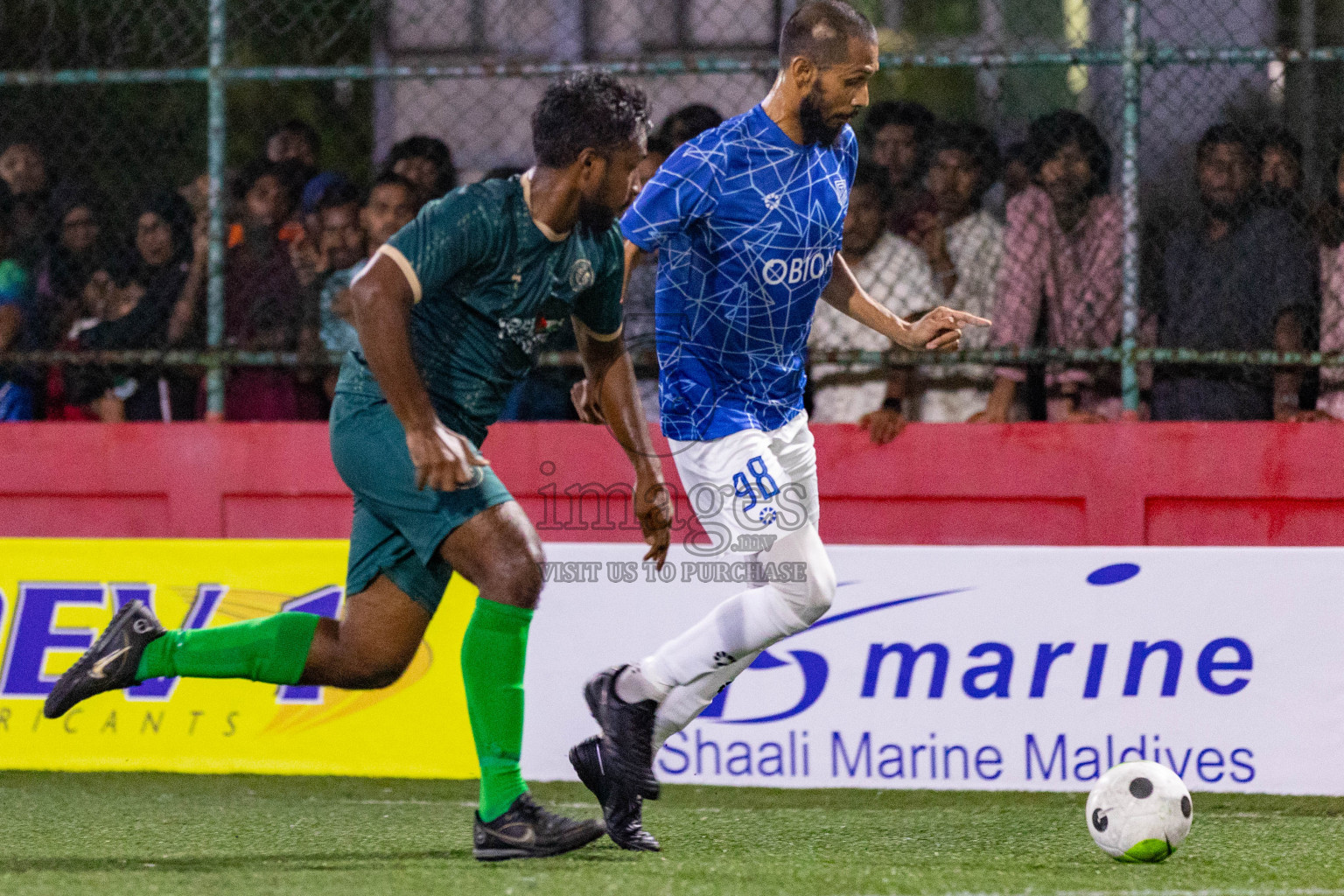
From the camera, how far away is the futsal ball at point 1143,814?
414 cm

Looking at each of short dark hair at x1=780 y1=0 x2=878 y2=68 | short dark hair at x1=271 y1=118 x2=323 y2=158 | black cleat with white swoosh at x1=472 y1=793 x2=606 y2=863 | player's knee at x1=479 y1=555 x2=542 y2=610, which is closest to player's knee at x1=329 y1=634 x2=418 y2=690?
player's knee at x1=479 y1=555 x2=542 y2=610

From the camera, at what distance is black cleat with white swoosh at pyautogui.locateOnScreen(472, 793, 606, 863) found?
4.03 metres

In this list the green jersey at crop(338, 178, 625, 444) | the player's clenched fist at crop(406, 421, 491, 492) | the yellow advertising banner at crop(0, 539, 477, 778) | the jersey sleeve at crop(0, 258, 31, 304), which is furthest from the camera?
the jersey sleeve at crop(0, 258, 31, 304)

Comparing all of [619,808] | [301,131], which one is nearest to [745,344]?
[619,808]

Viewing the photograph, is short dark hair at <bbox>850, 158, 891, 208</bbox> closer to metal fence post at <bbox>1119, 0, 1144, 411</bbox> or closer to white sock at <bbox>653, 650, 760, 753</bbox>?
metal fence post at <bbox>1119, 0, 1144, 411</bbox>

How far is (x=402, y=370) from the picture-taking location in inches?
149

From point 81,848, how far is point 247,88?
20.1 ft

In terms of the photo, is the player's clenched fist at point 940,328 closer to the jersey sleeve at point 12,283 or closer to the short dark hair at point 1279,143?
the short dark hair at point 1279,143

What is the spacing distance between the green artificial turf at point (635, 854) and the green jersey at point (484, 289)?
1.14 meters

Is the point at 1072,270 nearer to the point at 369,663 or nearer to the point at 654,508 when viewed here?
the point at 654,508

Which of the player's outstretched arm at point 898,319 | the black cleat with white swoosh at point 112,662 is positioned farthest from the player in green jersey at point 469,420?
the player's outstretched arm at point 898,319

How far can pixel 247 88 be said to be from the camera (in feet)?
31.5

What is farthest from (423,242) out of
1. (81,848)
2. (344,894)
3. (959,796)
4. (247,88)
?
(247,88)

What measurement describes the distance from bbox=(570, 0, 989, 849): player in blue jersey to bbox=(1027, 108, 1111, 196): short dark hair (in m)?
1.73
